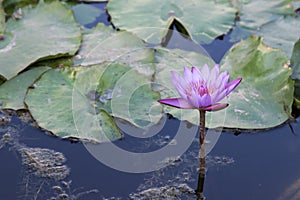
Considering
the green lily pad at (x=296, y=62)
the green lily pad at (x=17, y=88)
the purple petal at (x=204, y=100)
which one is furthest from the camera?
the green lily pad at (x=296, y=62)

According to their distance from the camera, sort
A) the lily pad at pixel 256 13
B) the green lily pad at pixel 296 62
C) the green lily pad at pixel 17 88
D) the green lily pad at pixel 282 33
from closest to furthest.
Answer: the green lily pad at pixel 17 88 < the green lily pad at pixel 296 62 < the green lily pad at pixel 282 33 < the lily pad at pixel 256 13

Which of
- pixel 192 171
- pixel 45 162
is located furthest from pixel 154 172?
pixel 45 162

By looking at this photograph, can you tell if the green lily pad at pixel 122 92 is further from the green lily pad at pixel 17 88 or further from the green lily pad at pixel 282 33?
the green lily pad at pixel 282 33

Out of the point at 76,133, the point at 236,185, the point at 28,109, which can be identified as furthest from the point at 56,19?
the point at 236,185

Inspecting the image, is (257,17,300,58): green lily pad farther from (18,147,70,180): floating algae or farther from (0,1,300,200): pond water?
(18,147,70,180): floating algae

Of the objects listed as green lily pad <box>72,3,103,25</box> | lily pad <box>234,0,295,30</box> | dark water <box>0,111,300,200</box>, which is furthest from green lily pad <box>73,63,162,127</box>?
lily pad <box>234,0,295,30</box>

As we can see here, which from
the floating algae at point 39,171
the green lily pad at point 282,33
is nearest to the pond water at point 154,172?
the floating algae at point 39,171

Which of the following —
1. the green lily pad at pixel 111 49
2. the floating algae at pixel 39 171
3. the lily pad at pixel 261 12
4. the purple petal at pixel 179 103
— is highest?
the lily pad at pixel 261 12

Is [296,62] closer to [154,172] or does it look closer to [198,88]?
[198,88]
